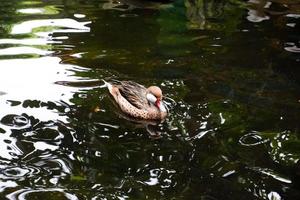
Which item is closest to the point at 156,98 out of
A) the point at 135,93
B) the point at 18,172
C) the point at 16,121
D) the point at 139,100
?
the point at 139,100

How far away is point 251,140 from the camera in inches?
264

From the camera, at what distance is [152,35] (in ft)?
35.1

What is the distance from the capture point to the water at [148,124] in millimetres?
5754

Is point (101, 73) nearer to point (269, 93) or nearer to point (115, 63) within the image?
point (115, 63)

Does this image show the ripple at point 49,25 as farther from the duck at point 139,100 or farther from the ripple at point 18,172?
the ripple at point 18,172

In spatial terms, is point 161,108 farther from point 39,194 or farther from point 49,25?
point 49,25

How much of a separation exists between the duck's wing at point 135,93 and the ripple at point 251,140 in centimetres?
141

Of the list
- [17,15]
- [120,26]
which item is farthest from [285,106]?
[17,15]

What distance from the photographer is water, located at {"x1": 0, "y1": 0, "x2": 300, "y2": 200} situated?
18.9 ft

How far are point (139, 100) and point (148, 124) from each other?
0.39 m

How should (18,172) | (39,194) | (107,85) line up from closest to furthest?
(39,194) < (18,172) < (107,85)

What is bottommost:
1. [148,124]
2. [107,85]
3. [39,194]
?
[148,124]

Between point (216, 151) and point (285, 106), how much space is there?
65.8 inches

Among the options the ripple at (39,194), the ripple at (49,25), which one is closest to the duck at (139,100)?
the ripple at (39,194)
